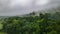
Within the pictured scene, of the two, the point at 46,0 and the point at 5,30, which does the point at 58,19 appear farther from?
the point at 5,30

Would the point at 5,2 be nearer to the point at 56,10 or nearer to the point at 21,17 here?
the point at 21,17

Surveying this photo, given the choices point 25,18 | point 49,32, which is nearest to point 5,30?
point 25,18

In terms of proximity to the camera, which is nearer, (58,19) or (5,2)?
(58,19)

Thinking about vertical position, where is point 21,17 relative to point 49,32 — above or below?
above

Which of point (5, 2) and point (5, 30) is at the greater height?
point (5, 2)

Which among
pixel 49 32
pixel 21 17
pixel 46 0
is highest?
pixel 46 0

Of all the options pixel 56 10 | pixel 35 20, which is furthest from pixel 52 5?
pixel 35 20

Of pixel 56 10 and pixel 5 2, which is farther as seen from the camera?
pixel 5 2
